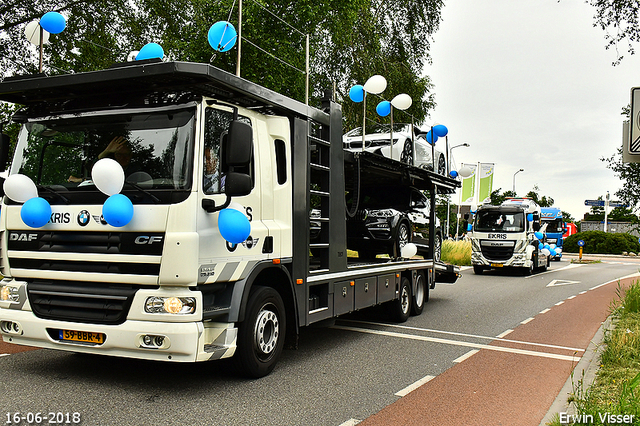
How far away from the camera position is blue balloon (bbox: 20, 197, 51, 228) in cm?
493

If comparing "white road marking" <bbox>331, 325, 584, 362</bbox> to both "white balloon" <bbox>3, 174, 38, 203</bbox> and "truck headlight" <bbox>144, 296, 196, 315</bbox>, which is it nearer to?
"truck headlight" <bbox>144, 296, 196, 315</bbox>

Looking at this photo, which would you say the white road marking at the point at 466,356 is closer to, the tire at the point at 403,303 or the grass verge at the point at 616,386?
the grass verge at the point at 616,386

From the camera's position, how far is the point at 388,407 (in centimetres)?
498

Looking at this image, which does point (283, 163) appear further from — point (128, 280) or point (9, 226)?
point (9, 226)

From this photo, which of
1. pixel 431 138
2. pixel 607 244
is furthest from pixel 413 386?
pixel 607 244

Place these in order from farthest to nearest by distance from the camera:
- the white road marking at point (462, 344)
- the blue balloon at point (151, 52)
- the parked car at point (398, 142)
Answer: the parked car at point (398, 142) → the white road marking at point (462, 344) → the blue balloon at point (151, 52)

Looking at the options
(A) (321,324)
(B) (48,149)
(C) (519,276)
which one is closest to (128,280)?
(B) (48,149)

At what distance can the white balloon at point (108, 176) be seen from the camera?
457 centimetres

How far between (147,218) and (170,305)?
76cm

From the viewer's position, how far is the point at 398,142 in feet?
33.9

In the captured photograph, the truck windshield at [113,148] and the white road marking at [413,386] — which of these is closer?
the truck windshield at [113,148]

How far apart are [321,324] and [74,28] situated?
15.2m

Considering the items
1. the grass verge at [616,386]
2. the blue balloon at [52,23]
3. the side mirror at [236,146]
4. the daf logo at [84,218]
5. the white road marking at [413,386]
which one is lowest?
the white road marking at [413,386]

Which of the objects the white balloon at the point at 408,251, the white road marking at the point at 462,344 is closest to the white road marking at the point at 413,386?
the white road marking at the point at 462,344
